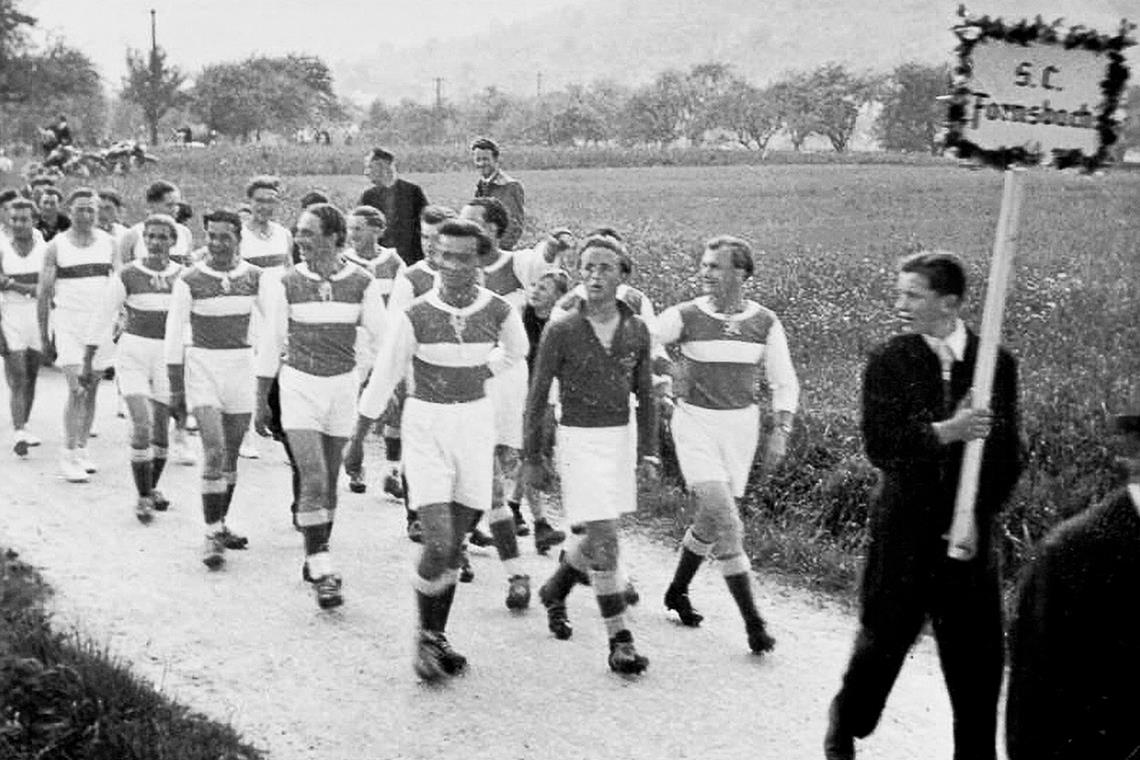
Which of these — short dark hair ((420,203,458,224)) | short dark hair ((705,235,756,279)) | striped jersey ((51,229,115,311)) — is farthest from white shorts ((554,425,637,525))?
striped jersey ((51,229,115,311))

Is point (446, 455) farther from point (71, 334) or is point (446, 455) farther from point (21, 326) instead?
point (21, 326)

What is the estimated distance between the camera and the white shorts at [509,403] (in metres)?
8.66

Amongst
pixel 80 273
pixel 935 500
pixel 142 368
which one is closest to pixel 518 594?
pixel 935 500

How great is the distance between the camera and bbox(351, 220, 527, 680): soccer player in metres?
6.64

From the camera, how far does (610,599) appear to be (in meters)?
6.64

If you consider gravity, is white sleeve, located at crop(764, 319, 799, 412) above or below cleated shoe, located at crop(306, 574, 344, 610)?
above

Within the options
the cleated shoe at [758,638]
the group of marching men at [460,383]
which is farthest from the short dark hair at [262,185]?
the cleated shoe at [758,638]

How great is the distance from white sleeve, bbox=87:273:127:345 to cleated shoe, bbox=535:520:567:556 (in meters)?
3.38

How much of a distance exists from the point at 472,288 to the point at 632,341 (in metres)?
0.85

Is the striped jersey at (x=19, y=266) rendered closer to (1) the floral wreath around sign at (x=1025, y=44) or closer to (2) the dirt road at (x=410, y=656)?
(2) the dirt road at (x=410, y=656)

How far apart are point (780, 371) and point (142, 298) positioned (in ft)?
15.8

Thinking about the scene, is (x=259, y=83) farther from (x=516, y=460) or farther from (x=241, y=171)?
(x=516, y=460)

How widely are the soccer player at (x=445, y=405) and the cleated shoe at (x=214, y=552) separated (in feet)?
6.12

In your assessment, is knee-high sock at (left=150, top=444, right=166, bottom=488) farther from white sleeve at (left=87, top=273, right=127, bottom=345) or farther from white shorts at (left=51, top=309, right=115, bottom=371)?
white shorts at (left=51, top=309, right=115, bottom=371)
